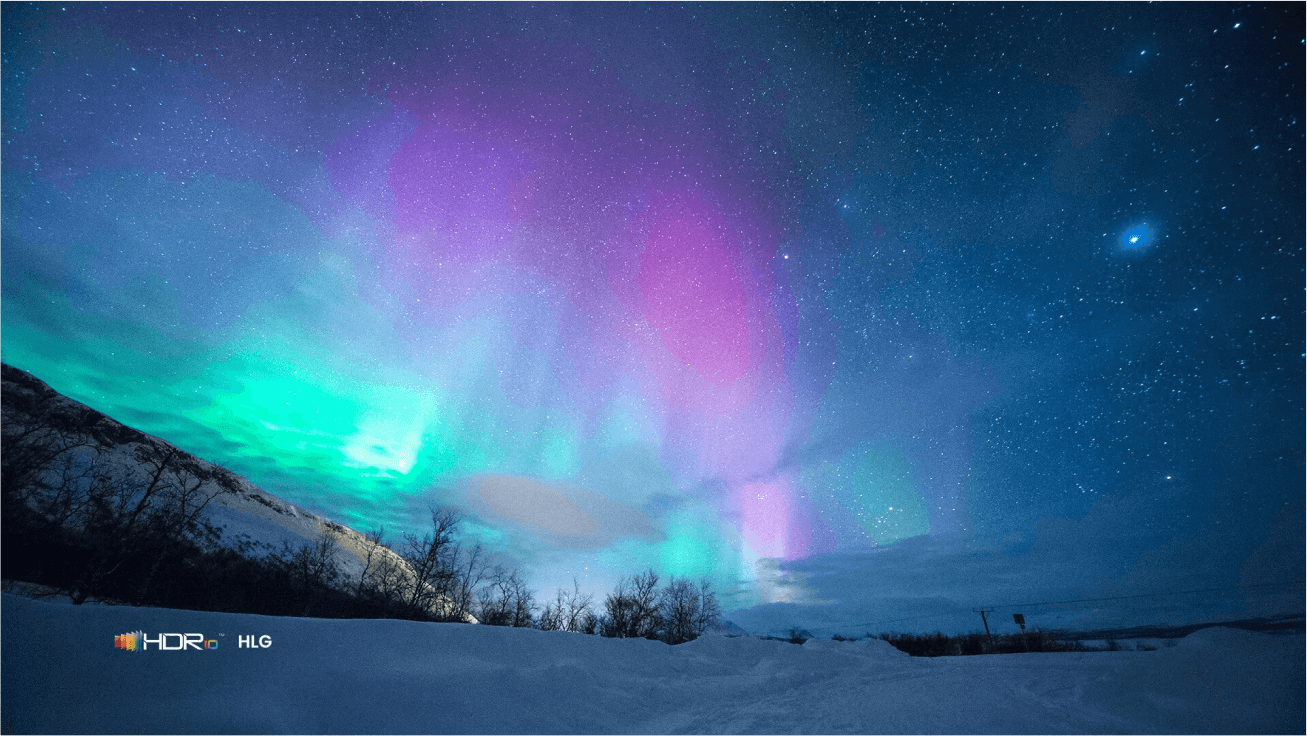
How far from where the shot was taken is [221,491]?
100 metres

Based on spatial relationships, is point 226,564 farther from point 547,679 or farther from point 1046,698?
point 1046,698

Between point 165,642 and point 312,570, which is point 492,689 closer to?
point 165,642

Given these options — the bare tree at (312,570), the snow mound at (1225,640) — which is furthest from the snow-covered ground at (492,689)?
the bare tree at (312,570)

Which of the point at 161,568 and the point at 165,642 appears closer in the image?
the point at 165,642

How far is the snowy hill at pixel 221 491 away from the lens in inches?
2848

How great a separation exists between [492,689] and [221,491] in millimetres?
138229

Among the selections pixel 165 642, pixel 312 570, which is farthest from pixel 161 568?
pixel 165 642

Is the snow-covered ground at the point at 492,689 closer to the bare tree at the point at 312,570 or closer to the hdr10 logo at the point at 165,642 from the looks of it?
the hdr10 logo at the point at 165,642

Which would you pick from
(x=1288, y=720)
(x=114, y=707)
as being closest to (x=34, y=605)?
(x=114, y=707)

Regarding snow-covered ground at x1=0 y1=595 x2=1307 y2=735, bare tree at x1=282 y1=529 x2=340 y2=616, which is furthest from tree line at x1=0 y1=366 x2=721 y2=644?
snow-covered ground at x1=0 y1=595 x2=1307 y2=735

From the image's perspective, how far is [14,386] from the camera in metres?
64.3

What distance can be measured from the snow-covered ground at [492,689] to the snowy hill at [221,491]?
6849cm

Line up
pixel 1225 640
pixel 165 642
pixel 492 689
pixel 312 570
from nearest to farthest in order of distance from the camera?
pixel 165 642 → pixel 492 689 → pixel 1225 640 → pixel 312 570

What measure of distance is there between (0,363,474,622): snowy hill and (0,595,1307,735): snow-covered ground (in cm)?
6849
